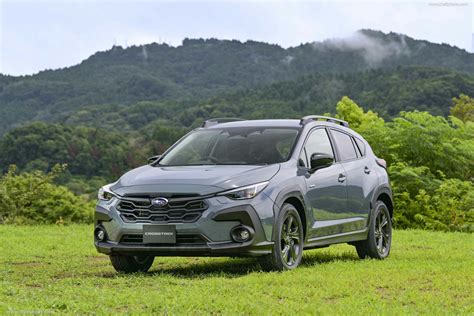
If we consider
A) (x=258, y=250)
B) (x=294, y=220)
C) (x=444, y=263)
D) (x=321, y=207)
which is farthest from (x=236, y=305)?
(x=444, y=263)

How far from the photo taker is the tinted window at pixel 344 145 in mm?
11562

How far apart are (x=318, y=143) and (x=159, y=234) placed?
2907 millimetres

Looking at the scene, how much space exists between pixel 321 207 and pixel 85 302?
4.38 m

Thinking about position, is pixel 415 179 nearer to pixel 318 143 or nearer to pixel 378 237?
pixel 378 237

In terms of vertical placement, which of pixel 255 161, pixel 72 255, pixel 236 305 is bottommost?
pixel 72 255

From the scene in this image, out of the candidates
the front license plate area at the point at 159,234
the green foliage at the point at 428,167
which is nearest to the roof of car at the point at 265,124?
the front license plate area at the point at 159,234

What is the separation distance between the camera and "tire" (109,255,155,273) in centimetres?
983

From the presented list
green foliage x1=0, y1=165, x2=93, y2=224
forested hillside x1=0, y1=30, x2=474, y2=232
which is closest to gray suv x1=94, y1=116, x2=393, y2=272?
forested hillside x1=0, y1=30, x2=474, y2=232

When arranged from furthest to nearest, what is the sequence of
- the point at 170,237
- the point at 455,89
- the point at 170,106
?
the point at 170,106 < the point at 455,89 < the point at 170,237

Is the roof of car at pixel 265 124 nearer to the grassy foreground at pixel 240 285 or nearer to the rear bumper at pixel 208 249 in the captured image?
the grassy foreground at pixel 240 285

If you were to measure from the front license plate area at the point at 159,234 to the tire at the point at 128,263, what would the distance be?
82 cm

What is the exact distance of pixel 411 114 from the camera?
25.4 meters

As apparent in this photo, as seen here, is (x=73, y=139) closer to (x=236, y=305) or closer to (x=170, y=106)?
(x=170, y=106)

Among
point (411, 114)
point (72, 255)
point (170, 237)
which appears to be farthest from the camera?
point (411, 114)
